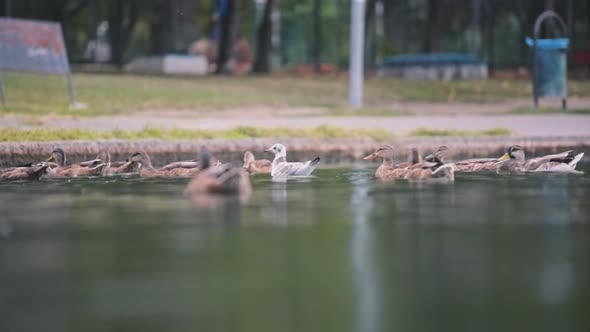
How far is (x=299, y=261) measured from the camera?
364 inches

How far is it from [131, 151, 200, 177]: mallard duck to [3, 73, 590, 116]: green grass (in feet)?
26.8

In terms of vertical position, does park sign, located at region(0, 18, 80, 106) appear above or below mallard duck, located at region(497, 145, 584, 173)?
above

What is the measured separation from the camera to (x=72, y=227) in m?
11.3

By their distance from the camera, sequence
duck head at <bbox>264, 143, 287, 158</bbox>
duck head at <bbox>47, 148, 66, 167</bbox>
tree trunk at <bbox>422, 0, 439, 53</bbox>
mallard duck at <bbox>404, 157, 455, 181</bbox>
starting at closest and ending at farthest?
mallard duck at <bbox>404, 157, 455, 181</bbox> → duck head at <bbox>264, 143, 287, 158</bbox> → duck head at <bbox>47, 148, 66, 167</bbox> → tree trunk at <bbox>422, 0, 439, 53</bbox>

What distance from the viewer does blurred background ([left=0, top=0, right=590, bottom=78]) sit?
5078cm

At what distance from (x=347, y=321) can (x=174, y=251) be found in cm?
264

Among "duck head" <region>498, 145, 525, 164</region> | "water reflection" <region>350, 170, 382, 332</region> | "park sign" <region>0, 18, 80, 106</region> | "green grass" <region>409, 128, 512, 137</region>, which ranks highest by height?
"park sign" <region>0, 18, 80, 106</region>

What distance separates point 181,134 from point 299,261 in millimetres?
10836

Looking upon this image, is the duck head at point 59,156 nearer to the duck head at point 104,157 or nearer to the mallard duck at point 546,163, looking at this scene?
the duck head at point 104,157

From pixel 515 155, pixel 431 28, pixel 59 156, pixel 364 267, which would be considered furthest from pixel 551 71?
pixel 431 28

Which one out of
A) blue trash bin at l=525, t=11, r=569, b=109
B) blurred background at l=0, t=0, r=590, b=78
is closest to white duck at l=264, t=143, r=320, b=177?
blue trash bin at l=525, t=11, r=569, b=109

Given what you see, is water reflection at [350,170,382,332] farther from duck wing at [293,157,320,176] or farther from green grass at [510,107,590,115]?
green grass at [510,107,590,115]

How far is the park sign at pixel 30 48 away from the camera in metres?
26.0

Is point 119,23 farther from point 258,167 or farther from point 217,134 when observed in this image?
point 258,167
